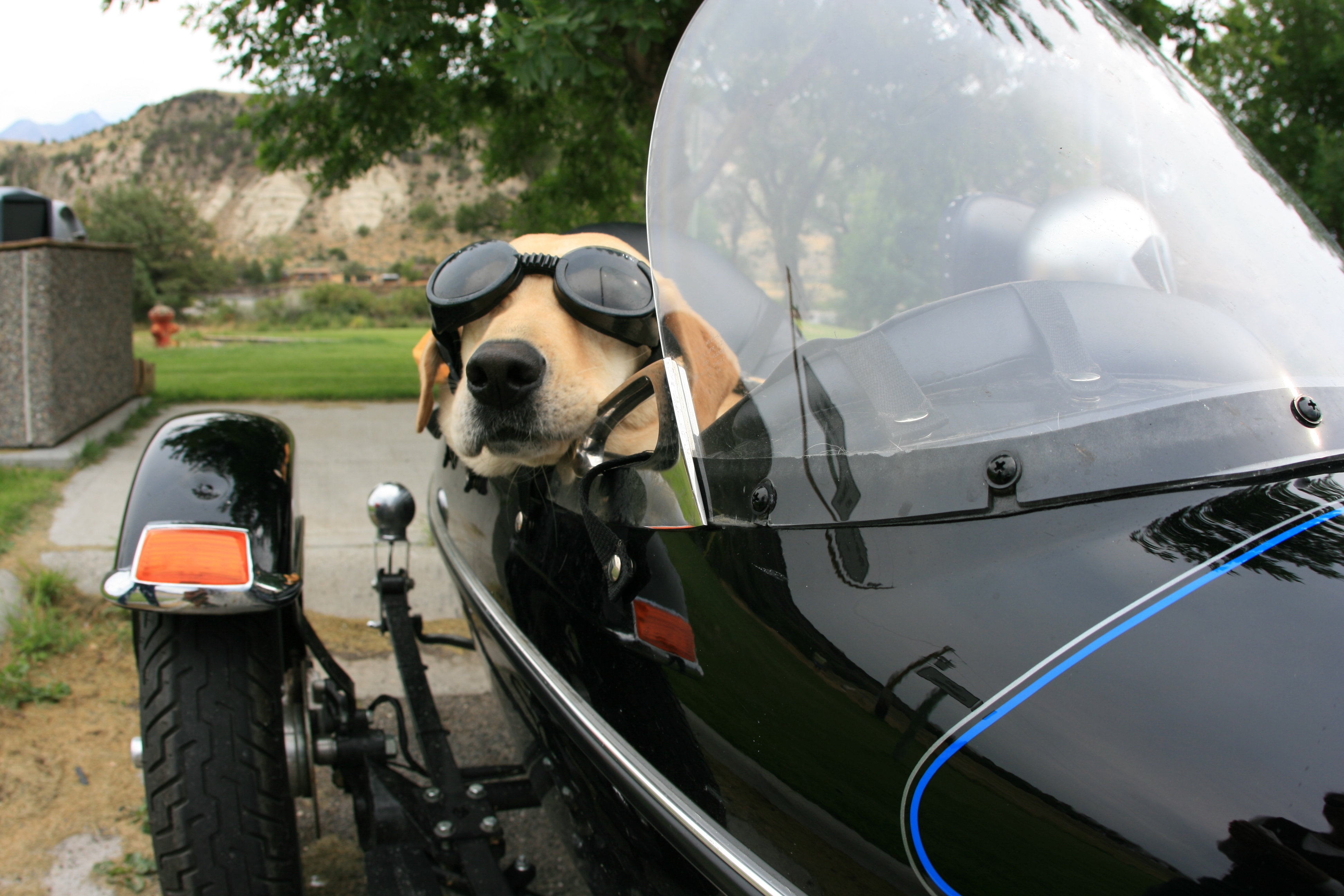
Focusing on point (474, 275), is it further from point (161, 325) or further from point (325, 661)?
point (161, 325)

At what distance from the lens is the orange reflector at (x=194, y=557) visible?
1.72m

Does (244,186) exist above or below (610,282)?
above

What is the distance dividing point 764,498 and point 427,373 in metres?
1.33

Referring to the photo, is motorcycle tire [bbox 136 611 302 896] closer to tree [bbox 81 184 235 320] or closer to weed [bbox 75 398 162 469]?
weed [bbox 75 398 162 469]

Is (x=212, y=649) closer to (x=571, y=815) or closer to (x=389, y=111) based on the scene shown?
(x=571, y=815)

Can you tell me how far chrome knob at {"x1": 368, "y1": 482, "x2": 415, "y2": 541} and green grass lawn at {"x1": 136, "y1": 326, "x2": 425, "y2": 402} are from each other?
9.35 ft

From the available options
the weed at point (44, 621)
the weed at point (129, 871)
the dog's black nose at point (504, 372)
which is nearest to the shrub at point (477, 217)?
the weed at point (44, 621)

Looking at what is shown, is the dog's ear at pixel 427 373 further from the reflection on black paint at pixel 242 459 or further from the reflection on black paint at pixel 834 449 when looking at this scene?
the reflection on black paint at pixel 834 449

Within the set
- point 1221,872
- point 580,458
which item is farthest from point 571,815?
point 1221,872

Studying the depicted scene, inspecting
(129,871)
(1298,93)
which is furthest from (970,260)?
(1298,93)

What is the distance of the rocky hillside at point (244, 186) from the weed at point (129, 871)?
61.5 meters

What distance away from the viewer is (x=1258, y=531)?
809 mm

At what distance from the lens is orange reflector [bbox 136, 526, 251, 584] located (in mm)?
1723

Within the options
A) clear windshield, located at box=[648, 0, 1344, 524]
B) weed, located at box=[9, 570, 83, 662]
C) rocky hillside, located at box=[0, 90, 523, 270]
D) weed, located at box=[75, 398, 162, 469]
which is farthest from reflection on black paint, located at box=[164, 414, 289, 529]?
rocky hillside, located at box=[0, 90, 523, 270]
